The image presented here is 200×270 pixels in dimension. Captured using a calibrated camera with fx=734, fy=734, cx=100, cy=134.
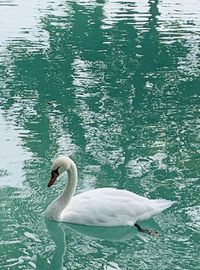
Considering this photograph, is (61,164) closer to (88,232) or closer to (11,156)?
(88,232)

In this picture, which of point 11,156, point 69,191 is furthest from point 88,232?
point 11,156

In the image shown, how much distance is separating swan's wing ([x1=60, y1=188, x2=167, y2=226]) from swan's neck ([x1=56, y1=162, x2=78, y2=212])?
0.19 feet

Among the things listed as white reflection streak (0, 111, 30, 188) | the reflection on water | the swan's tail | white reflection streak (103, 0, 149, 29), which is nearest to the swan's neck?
the reflection on water

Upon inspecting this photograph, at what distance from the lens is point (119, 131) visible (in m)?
7.84

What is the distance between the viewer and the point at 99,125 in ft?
26.2

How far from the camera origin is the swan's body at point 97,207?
18.0 ft

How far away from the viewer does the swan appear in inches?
217

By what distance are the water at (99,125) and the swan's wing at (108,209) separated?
0.08 m

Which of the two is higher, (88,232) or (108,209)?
(108,209)

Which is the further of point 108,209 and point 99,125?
point 99,125

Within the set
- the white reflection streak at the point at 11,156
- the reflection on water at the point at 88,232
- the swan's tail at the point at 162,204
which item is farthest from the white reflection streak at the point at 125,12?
the reflection on water at the point at 88,232

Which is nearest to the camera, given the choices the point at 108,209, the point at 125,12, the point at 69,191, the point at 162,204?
the point at 108,209

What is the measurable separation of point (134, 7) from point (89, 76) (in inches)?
226

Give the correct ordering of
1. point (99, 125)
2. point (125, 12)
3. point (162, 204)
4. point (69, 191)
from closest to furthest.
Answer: point (69, 191) → point (162, 204) → point (99, 125) → point (125, 12)
